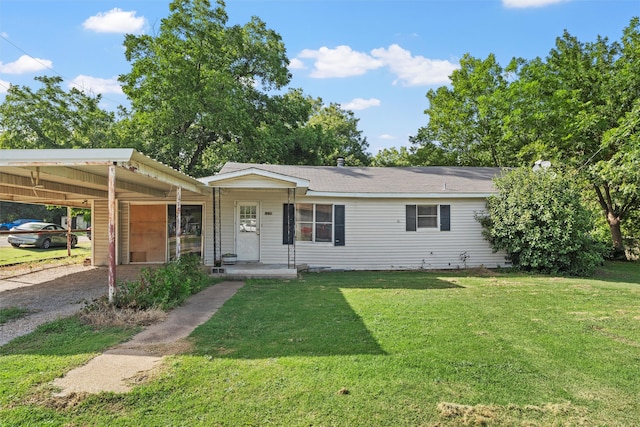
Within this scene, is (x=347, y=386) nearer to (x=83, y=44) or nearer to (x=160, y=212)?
(x=160, y=212)

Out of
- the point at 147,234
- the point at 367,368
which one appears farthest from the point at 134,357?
the point at 147,234

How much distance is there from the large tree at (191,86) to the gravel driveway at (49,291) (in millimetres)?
9842

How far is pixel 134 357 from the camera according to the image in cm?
422

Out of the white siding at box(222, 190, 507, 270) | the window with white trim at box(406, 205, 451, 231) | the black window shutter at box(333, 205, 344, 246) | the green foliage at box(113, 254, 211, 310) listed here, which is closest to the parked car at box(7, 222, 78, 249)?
the white siding at box(222, 190, 507, 270)

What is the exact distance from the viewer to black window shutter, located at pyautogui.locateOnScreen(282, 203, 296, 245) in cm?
1166

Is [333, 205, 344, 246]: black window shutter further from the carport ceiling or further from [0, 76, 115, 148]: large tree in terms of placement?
[0, 76, 115, 148]: large tree

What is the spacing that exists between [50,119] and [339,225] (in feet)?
73.6

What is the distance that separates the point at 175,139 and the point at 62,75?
1118cm

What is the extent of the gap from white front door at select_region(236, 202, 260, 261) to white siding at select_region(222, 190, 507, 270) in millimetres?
164

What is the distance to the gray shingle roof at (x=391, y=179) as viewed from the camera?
1217cm

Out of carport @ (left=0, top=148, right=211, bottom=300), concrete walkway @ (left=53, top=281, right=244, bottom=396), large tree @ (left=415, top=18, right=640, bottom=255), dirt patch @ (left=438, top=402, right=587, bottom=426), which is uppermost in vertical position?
large tree @ (left=415, top=18, right=640, bottom=255)

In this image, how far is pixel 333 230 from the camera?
472 inches

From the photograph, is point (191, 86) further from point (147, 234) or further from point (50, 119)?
point (50, 119)

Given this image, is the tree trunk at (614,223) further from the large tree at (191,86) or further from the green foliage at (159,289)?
the large tree at (191,86)
